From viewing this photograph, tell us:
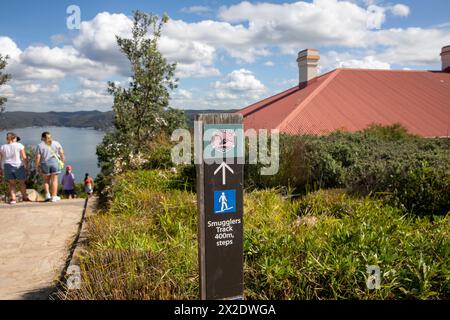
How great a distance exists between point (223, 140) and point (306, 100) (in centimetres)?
1700

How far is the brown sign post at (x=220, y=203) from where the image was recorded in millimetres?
3062

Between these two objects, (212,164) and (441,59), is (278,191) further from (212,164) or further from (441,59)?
(441,59)

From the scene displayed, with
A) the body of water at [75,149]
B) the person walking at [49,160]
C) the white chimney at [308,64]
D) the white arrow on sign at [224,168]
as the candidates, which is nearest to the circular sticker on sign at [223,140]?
the white arrow on sign at [224,168]

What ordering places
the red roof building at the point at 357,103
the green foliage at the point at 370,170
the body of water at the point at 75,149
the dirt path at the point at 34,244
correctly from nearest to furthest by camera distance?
1. the dirt path at the point at 34,244
2. the green foliage at the point at 370,170
3. the body of water at the point at 75,149
4. the red roof building at the point at 357,103

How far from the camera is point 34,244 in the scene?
6543 mm

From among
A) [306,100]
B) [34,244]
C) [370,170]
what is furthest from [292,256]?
[306,100]

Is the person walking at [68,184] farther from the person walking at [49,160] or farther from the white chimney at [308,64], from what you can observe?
the white chimney at [308,64]

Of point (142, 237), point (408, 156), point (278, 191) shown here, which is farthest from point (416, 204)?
point (142, 237)

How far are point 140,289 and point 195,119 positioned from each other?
1578mm

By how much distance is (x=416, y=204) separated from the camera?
5.82m

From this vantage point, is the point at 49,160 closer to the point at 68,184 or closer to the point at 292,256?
the point at 68,184

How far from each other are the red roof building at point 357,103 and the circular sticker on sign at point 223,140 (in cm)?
1336

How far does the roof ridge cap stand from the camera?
1769cm

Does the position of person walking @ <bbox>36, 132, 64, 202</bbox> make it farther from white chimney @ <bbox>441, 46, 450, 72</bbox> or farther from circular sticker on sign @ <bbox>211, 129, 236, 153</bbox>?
white chimney @ <bbox>441, 46, 450, 72</bbox>
